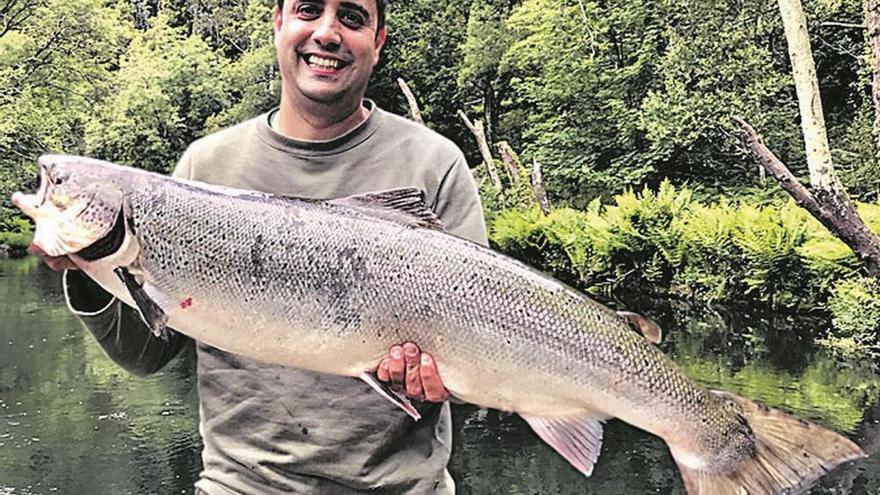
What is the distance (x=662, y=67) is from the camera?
24.5 m

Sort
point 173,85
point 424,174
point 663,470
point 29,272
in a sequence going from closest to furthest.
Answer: point 424,174, point 663,470, point 29,272, point 173,85

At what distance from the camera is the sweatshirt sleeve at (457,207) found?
2648mm

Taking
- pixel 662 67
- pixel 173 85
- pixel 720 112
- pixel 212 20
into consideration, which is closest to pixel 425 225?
pixel 720 112

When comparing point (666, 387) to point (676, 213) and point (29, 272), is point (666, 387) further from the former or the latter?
point (29, 272)

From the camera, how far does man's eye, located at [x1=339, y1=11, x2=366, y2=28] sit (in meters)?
2.61

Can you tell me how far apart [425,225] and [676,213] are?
17.6m

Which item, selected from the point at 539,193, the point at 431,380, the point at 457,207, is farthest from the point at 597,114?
the point at 431,380

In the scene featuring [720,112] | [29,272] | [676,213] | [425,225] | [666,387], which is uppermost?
[425,225]

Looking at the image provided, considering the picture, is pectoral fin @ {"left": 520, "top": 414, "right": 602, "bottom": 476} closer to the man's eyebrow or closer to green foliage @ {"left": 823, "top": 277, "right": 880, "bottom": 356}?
the man's eyebrow

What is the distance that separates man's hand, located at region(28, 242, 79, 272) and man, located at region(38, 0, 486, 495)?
1cm

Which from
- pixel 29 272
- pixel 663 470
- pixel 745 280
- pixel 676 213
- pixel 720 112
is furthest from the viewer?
pixel 29 272

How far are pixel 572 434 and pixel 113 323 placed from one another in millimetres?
1258

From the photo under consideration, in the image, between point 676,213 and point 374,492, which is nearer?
point 374,492

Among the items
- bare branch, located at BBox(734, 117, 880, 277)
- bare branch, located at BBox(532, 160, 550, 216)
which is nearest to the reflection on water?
bare branch, located at BBox(734, 117, 880, 277)
